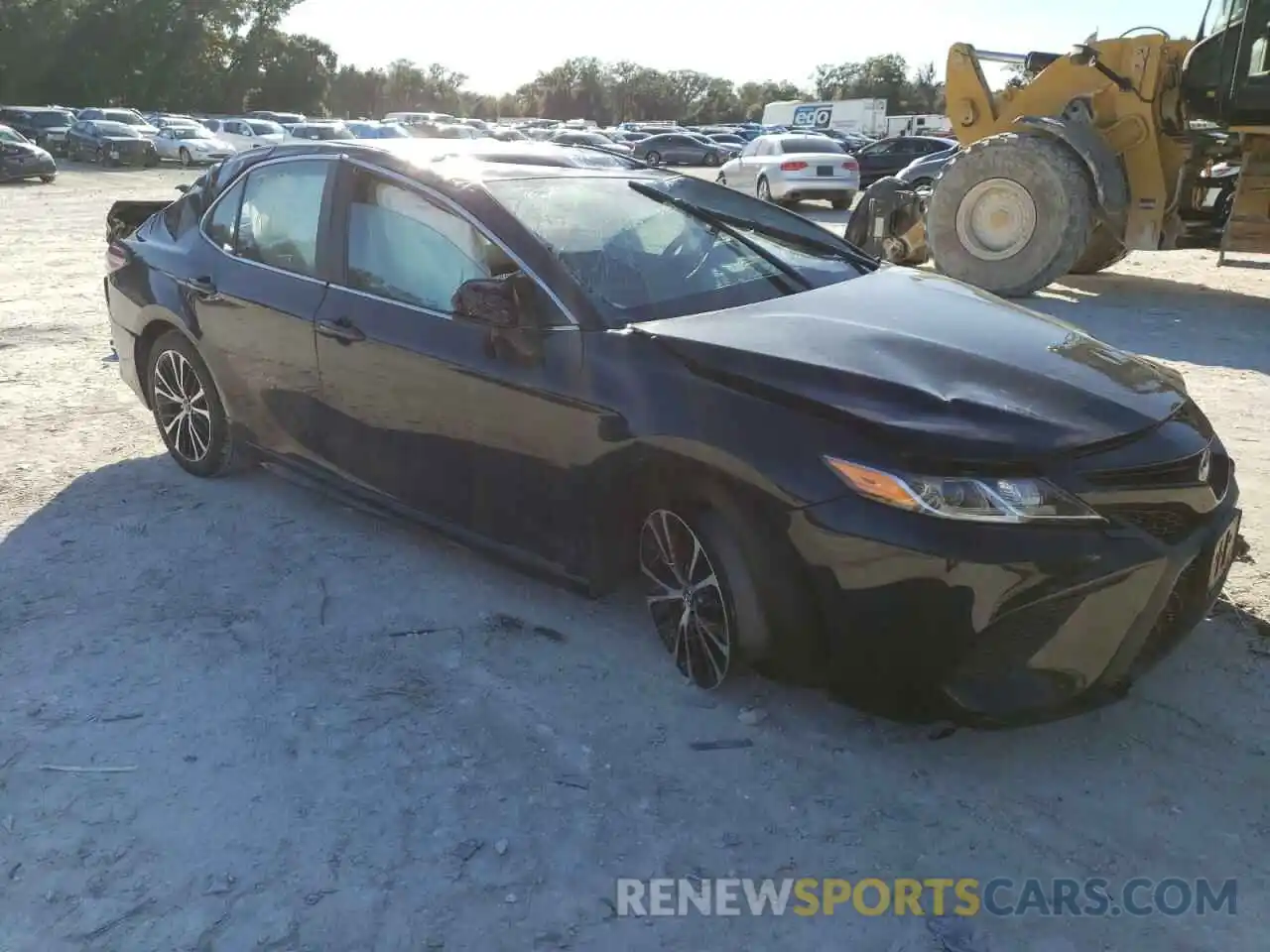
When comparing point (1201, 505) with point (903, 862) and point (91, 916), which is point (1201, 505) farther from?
point (91, 916)

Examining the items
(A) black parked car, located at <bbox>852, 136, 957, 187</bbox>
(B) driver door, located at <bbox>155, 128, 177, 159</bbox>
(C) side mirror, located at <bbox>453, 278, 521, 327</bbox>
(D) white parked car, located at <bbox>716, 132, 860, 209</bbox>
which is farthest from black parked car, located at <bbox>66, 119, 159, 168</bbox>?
(C) side mirror, located at <bbox>453, 278, 521, 327</bbox>

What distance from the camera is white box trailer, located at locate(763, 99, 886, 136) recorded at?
2304 inches

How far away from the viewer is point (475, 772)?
2920 millimetres

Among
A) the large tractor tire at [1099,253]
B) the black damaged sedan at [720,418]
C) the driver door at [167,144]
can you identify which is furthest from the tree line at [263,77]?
the black damaged sedan at [720,418]

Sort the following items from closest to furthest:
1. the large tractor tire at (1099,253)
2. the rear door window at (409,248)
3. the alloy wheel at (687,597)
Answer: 1. the alloy wheel at (687,597)
2. the rear door window at (409,248)
3. the large tractor tire at (1099,253)

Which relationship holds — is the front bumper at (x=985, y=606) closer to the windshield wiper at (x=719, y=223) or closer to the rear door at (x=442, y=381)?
the rear door at (x=442, y=381)

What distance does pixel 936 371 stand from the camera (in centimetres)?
296

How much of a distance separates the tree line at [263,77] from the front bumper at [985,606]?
6169 centimetres

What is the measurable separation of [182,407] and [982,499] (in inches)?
155

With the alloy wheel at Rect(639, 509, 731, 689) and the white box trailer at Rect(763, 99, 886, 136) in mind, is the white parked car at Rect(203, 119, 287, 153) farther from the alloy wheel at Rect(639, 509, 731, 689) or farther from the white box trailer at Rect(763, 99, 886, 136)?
the alloy wheel at Rect(639, 509, 731, 689)

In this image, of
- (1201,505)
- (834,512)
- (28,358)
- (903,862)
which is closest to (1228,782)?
(1201,505)

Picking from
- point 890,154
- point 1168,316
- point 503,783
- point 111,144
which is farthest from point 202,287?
point 111,144

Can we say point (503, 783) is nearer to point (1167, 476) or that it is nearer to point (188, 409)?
point (1167, 476)

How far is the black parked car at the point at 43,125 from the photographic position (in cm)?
3572
